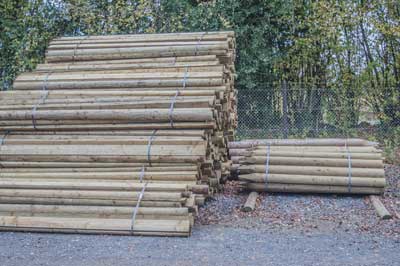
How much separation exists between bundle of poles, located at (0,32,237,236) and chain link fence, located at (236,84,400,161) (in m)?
3.33

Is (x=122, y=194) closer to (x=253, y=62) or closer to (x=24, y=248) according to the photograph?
(x=24, y=248)

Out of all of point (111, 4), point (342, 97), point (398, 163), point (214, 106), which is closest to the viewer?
point (214, 106)

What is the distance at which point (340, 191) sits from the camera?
8.68 metres

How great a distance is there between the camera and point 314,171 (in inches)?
344

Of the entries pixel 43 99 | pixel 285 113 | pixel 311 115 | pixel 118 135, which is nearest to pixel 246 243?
pixel 118 135

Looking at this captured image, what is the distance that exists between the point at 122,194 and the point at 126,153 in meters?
0.93

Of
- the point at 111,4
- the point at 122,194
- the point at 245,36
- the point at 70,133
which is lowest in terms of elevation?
the point at 122,194

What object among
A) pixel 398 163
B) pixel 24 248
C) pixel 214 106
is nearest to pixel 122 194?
pixel 24 248

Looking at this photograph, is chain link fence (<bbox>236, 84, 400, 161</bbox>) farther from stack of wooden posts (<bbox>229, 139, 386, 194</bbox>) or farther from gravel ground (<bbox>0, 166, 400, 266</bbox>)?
gravel ground (<bbox>0, 166, 400, 266</bbox>)

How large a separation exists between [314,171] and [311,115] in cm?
462

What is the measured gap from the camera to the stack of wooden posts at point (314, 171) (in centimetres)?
864

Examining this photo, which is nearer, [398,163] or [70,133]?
[70,133]

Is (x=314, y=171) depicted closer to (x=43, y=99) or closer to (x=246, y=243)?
(x=246, y=243)

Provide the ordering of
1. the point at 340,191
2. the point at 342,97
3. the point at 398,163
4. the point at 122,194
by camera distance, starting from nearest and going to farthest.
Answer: the point at 122,194, the point at 340,191, the point at 398,163, the point at 342,97
